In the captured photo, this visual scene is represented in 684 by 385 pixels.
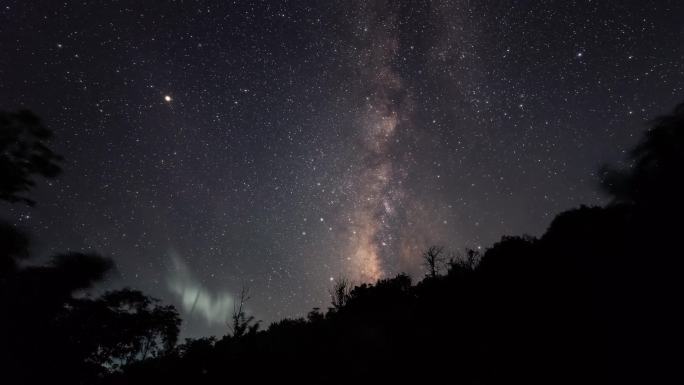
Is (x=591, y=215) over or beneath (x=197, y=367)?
over

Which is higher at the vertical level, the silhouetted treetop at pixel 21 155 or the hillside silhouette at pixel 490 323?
the silhouetted treetop at pixel 21 155

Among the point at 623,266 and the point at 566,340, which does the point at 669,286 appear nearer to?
the point at 623,266

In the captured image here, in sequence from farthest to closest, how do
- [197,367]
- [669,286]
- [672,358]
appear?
[197,367] < [669,286] < [672,358]

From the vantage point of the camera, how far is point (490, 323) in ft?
43.5

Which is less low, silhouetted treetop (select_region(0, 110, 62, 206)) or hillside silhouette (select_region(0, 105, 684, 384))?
silhouetted treetop (select_region(0, 110, 62, 206))

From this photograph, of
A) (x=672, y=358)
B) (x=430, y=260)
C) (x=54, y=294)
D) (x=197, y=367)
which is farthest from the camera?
(x=430, y=260)

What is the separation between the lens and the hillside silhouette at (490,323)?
1018 cm

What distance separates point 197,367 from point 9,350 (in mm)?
10517

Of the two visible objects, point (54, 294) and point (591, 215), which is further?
point (54, 294)

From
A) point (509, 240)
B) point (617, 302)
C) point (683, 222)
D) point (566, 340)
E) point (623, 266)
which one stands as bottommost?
point (566, 340)

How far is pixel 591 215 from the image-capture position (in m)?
18.2

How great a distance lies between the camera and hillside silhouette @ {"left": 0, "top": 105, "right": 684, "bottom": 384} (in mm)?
10180

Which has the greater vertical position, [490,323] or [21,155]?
[21,155]

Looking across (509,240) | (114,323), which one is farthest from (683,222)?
(114,323)
